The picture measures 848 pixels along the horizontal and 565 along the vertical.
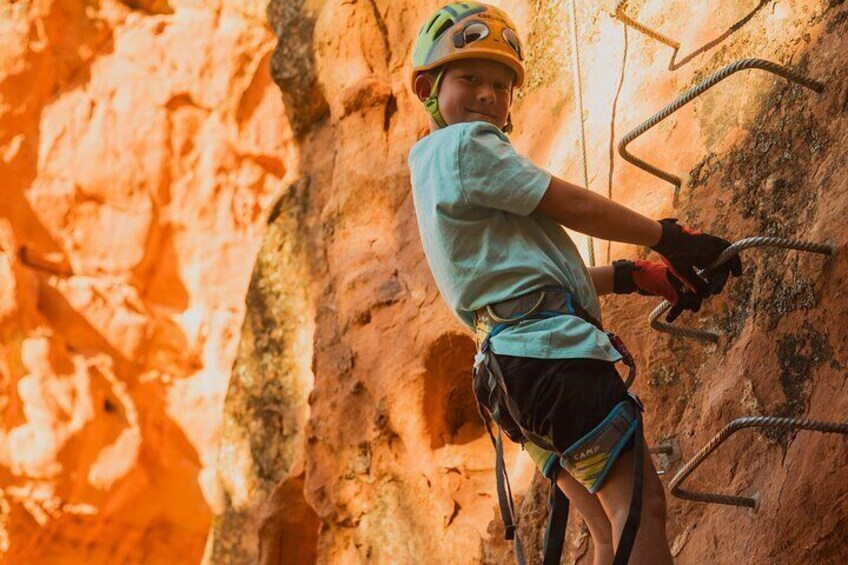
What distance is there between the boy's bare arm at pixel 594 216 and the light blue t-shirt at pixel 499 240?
4cm

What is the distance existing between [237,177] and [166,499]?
2783 millimetres

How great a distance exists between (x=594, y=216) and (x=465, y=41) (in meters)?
0.51

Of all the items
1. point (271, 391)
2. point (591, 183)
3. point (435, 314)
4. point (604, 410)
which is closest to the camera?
point (604, 410)

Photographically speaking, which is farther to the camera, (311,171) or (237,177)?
(237,177)

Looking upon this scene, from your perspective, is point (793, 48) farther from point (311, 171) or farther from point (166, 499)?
point (166, 499)

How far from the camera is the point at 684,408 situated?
116 inches

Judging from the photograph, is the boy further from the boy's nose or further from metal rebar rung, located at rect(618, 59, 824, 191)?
metal rebar rung, located at rect(618, 59, 824, 191)

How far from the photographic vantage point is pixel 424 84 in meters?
2.64

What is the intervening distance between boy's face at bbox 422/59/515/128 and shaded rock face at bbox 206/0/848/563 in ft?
2.43

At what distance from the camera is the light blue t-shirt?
2.23m

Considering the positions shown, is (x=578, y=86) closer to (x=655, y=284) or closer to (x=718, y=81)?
(x=718, y=81)

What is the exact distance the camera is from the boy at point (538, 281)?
7.18ft

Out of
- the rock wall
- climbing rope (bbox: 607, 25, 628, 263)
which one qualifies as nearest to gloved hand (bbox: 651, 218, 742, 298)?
climbing rope (bbox: 607, 25, 628, 263)

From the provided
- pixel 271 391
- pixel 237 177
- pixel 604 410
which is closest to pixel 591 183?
pixel 604 410
